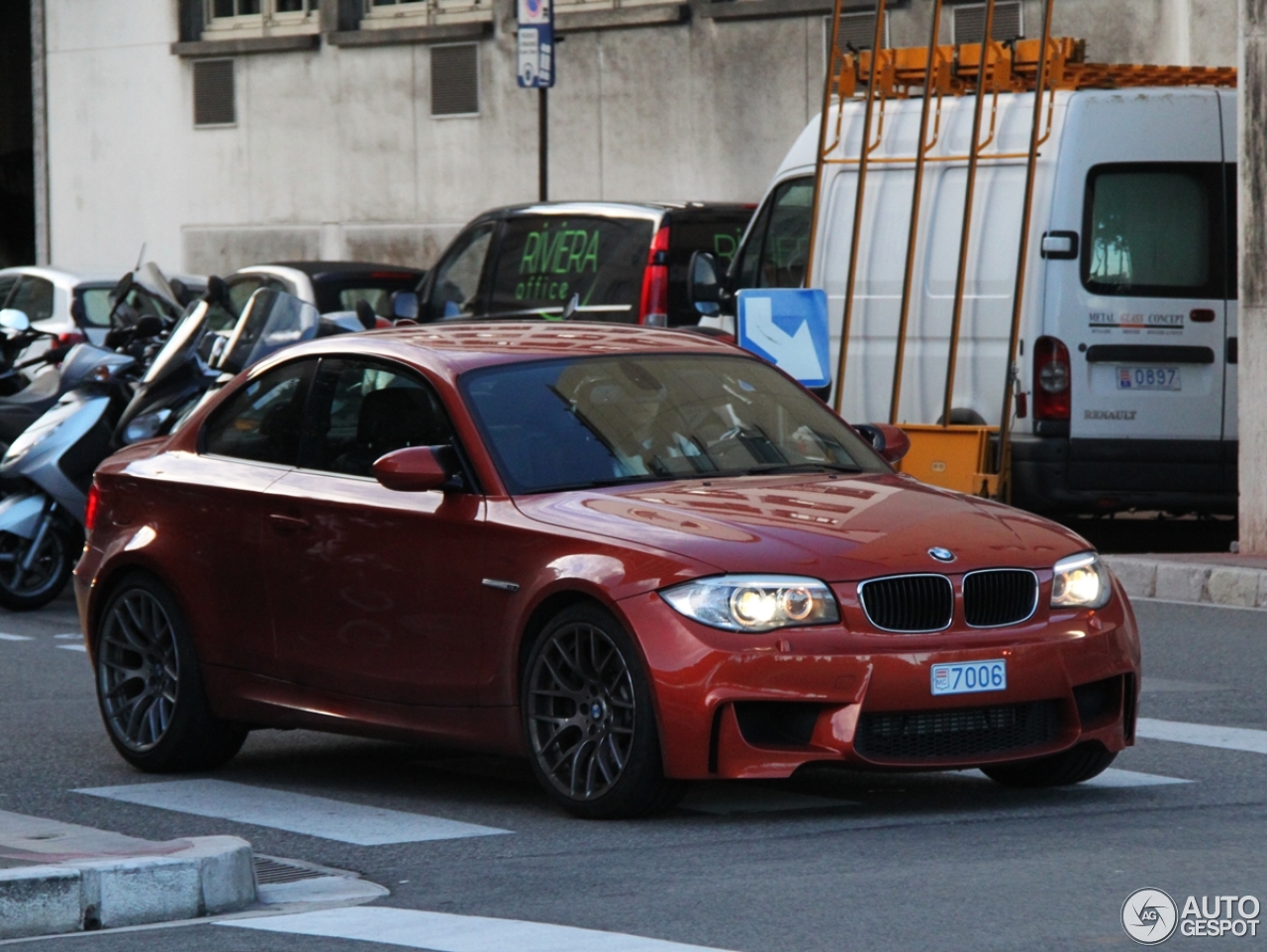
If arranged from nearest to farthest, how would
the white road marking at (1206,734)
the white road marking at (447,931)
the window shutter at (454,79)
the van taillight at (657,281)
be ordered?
the white road marking at (447,931) < the white road marking at (1206,734) < the van taillight at (657,281) < the window shutter at (454,79)

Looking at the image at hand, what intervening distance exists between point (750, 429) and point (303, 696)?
63.5 inches

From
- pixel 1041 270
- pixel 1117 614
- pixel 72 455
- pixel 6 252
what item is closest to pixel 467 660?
pixel 1117 614

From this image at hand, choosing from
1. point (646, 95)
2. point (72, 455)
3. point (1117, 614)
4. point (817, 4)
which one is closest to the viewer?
point (1117, 614)

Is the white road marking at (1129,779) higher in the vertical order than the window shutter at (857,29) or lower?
lower

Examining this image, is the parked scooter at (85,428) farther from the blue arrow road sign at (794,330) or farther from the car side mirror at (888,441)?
the car side mirror at (888,441)

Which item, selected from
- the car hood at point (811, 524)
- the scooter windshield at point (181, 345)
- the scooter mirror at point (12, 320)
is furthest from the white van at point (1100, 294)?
the car hood at point (811, 524)

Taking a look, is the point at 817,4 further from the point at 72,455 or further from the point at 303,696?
the point at 303,696

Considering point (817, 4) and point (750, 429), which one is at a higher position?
point (817, 4)

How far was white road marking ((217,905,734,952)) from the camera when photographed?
17.8 ft

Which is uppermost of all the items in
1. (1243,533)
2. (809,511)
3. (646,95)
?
(646,95)

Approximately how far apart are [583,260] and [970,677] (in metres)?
11.6

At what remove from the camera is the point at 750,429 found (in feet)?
25.9

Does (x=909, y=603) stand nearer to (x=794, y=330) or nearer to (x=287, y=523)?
(x=287, y=523)

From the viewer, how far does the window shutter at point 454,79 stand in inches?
1114
